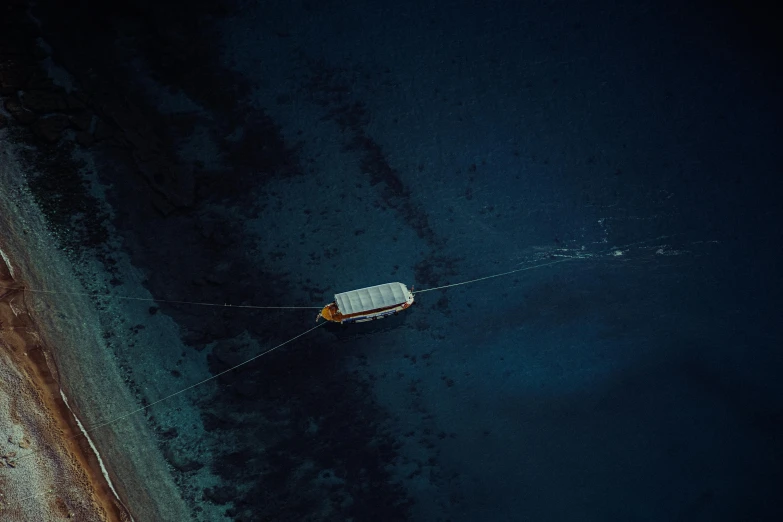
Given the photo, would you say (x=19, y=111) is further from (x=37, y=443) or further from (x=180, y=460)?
(x=180, y=460)

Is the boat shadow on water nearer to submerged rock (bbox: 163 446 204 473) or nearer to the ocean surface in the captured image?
the ocean surface

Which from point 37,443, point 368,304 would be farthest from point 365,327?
point 37,443

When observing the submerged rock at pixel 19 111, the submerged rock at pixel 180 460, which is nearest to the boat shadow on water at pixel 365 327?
the submerged rock at pixel 180 460

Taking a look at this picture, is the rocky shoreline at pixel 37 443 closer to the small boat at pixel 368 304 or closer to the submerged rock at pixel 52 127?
the submerged rock at pixel 52 127

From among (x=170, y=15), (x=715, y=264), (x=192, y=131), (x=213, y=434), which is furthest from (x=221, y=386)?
(x=715, y=264)

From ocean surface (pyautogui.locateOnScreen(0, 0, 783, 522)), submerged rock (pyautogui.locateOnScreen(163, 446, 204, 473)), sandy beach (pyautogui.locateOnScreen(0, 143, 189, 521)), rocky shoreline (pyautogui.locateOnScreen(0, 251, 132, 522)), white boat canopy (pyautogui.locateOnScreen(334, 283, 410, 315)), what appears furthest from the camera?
ocean surface (pyautogui.locateOnScreen(0, 0, 783, 522))

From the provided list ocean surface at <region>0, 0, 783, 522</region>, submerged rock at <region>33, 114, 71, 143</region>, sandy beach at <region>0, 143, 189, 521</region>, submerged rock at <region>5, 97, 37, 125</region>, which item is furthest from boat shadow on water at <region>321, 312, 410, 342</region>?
submerged rock at <region>5, 97, 37, 125</region>

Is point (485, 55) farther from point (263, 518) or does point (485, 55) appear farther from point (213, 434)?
point (263, 518)
